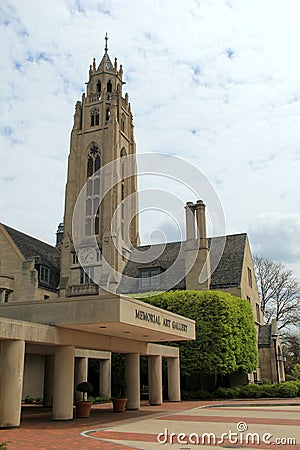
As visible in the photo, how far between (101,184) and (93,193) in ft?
6.96

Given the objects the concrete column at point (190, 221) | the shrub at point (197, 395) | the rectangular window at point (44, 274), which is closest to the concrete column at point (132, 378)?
the shrub at point (197, 395)

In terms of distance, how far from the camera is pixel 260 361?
4684 centimetres

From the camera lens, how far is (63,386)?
62.9ft

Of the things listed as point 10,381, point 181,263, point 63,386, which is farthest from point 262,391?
point 10,381

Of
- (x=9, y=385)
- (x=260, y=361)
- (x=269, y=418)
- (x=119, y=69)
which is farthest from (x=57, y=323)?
(x=119, y=69)

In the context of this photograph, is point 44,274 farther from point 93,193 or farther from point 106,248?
point 93,193

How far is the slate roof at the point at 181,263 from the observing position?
45594 millimetres

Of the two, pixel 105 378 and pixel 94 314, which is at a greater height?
pixel 94 314

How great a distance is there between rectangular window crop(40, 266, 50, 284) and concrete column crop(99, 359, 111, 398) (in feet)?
47.6

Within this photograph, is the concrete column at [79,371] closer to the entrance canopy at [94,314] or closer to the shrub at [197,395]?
the shrub at [197,395]

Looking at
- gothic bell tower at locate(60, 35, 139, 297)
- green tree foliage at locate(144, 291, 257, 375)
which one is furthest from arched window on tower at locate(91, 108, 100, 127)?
green tree foliage at locate(144, 291, 257, 375)

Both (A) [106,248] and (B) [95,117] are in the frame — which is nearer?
(A) [106,248]

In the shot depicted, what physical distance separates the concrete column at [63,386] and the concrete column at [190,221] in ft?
90.2

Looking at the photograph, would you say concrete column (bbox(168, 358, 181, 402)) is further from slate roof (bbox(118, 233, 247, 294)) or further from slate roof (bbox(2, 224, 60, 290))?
slate roof (bbox(2, 224, 60, 290))
